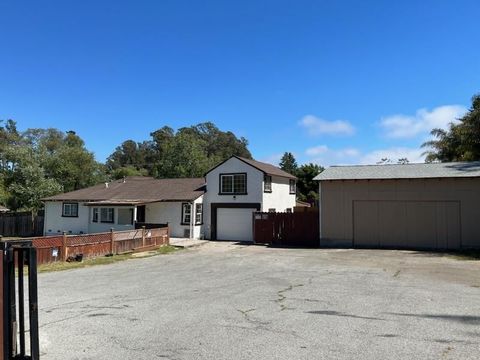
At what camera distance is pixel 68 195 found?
124ft

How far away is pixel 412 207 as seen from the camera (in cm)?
2434

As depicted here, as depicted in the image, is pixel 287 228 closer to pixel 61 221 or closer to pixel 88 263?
pixel 88 263

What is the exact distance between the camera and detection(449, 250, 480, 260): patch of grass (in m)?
19.7

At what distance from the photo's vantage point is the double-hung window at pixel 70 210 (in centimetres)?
3616

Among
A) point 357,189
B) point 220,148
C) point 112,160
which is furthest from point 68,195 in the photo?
point 112,160

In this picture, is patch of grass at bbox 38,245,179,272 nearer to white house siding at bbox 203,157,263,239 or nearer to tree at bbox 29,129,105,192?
white house siding at bbox 203,157,263,239

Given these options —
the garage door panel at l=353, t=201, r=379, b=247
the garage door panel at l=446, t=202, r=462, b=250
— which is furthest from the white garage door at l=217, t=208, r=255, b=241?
the garage door panel at l=446, t=202, r=462, b=250

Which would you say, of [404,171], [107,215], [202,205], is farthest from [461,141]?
[107,215]

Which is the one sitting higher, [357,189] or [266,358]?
[357,189]

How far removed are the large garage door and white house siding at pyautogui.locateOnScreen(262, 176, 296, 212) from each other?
811cm

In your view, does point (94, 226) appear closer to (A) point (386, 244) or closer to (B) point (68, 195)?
(B) point (68, 195)

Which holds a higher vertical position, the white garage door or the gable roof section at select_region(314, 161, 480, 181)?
the gable roof section at select_region(314, 161, 480, 181)

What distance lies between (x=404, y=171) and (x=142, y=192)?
768 inches

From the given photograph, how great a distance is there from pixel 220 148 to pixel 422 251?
76.8 m
